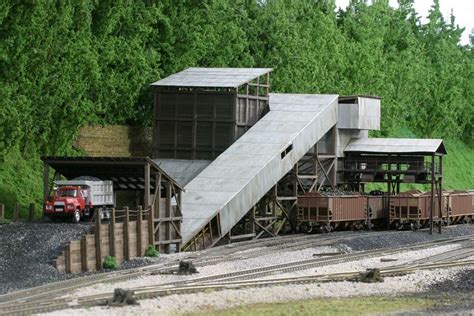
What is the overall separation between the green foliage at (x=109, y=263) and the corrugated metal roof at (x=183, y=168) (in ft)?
58.1

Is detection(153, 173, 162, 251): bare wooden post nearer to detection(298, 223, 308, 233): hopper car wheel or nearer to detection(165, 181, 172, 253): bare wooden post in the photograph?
detection(165, 181, 172, 253): bare wooden post

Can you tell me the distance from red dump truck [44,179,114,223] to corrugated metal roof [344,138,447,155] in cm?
1839

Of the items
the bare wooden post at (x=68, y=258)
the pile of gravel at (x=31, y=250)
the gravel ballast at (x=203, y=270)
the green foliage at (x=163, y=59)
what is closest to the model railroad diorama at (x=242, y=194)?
the bare wooden post at (x=68, y=258)

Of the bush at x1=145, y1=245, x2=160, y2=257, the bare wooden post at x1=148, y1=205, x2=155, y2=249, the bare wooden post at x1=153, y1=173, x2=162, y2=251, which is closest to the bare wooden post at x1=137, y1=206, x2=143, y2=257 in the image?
the bush at x1=145, y1=245, x2=160, y2=257

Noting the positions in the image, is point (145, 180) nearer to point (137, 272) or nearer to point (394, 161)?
point (137, 272)

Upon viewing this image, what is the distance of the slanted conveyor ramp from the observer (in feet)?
137

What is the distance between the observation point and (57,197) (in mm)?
39906

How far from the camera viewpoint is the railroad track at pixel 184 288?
74.3 feet

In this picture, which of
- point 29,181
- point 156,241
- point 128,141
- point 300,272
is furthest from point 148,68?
point 300,272

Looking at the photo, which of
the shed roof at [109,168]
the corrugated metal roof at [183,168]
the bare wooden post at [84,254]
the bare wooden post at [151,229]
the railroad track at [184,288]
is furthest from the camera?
the corrugated metal roof at [183,168]

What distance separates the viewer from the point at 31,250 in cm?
3178

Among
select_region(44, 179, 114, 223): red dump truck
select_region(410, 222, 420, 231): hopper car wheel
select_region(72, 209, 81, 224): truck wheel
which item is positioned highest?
select_region(44, 179, 114, 223): red dump truck

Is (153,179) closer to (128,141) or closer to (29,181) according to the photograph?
(29,181)

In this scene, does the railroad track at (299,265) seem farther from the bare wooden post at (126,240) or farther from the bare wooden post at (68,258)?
the bare wooden post at (126,240)
